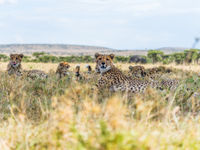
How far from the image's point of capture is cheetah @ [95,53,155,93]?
455 centimetres

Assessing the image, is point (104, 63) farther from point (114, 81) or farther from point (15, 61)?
point (15, 61)

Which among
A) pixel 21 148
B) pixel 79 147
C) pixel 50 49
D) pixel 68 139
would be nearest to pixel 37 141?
pixel 21 148

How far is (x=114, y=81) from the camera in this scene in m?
4.94

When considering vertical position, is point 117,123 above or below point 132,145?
above

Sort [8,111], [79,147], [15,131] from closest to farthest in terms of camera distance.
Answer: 1. [79,147]
2. [15,131]
3. [8,111]

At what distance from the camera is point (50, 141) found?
206 centimetres

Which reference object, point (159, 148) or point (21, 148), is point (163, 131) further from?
point (21, 148)

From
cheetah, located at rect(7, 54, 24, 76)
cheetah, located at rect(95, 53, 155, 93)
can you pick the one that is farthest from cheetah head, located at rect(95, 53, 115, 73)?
cheetah, located at rect(7, 54, 24, 76)

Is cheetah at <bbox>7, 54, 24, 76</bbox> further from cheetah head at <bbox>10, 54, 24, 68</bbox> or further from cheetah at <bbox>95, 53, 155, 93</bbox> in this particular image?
cheetah at <bbox>95, 53, 155, 93</bbox>

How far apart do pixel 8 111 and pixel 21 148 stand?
4.99 ft

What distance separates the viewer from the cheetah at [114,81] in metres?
4.55

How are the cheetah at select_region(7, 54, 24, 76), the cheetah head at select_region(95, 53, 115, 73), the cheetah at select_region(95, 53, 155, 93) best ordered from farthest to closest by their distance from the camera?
the cheetah at select_region(7, 54, 24, 76) → the cheetah head at select_region(95, 53, 115, 73) → the cheetah at select_region(95, 53, 155, 93)

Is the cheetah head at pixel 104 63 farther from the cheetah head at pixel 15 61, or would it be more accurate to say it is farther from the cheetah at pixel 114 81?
the cheetah head at pixel 15 61

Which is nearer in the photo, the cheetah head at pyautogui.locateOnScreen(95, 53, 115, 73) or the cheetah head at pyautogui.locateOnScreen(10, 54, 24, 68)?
the cheetah head at pyautogui.locateOnScreen(95, 53, 115, 73)
